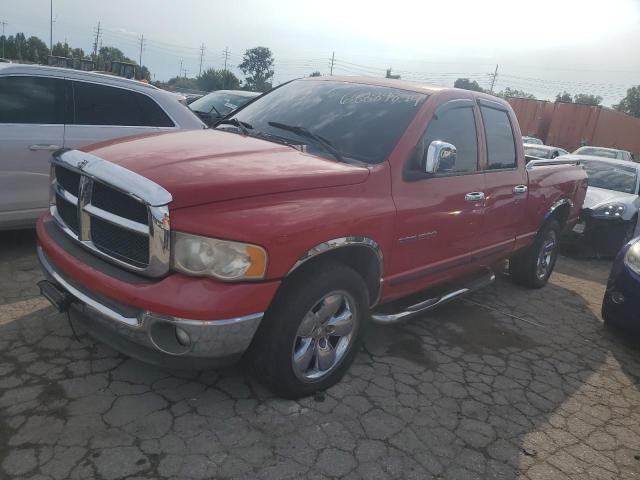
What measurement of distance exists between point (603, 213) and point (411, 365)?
18.4 ft

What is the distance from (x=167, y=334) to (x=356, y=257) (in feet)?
4.04

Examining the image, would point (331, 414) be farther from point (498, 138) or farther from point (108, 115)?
point (108, 115)

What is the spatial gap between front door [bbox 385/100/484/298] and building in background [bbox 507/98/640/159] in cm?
2685

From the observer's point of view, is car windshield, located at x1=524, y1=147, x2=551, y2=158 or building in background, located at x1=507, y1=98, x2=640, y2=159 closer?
car windshield, located at x1=524, y1=147, x2=551, y2=158

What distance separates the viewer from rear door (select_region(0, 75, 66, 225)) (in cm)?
452

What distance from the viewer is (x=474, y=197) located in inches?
156

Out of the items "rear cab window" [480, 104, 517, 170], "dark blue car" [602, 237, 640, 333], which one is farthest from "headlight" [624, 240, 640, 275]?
"rear cab window" [480, 104, 517, 170]

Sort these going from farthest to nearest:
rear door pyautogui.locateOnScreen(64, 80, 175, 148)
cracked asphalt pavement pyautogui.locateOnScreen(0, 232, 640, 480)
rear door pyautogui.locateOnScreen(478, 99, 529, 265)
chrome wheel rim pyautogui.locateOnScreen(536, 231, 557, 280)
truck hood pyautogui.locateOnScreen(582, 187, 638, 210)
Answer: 1. truck hood pyautogui.locateOnScreen(582, 187, 638, 210)
2. chrome wheel rim pyautogui.locateOnScreen(536, 231, 557, 280)
3. rear door pyautogui.locateOnScreen(64, 80, 175, 148)
4. rear door pyautogui.locateOnScreen(478, 99, 529, 265)
5. cracked asphalt pavement pyautogui.locateOnScreen(0, 232, 640, 480)

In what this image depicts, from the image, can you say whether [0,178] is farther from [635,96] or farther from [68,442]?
Answer: [635,96]

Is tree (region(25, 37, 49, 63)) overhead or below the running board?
overhead

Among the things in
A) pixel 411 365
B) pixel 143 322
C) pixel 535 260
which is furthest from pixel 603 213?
pixel 143 322

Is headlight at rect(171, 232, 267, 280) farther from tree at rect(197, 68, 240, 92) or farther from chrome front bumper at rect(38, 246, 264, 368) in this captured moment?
tree at rect(197, 68, 240, 92)

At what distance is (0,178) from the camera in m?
4.47

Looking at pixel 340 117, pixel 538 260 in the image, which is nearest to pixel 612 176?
pixel 538 260
